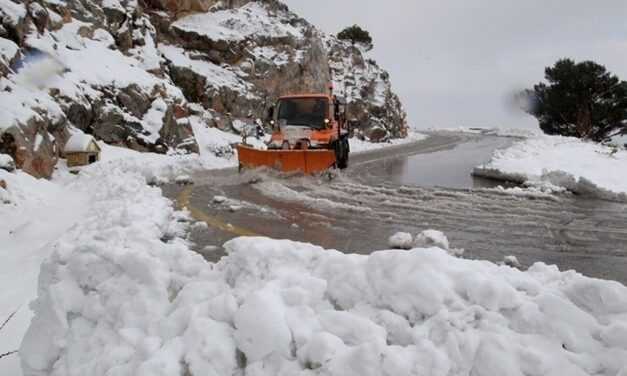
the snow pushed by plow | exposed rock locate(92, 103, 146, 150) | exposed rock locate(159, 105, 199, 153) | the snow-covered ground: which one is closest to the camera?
the snow pushed by plow

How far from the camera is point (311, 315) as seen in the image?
275 cm

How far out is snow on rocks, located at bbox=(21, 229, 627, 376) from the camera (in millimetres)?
2275

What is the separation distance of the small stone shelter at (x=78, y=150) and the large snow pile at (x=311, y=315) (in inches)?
424

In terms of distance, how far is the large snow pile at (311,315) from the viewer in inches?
89.5

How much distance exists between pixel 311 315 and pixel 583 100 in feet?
144

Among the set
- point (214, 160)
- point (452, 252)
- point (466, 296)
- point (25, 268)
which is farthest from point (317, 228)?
point (214, 160)

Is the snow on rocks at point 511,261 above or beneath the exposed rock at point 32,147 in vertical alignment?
beneath

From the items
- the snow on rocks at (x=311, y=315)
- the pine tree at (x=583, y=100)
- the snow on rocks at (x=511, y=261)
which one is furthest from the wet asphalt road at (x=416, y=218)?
the pine tree at (x=583, y=100)

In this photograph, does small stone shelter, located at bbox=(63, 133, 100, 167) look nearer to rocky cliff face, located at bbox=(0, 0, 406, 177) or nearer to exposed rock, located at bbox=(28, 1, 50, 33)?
rocky cliff face, located at bbox=(0, 0, 406, 177)

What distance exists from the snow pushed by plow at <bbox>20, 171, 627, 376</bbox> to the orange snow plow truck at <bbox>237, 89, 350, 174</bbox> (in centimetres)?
889

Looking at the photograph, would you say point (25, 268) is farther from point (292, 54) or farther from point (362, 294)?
point (292, 54)

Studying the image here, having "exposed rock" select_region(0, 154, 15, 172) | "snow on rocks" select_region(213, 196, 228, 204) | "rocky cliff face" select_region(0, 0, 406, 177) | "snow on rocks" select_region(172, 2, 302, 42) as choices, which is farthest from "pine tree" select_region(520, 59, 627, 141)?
"exposed rock" select_region(0, 154, 15, 172)

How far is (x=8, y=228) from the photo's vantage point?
6.80m

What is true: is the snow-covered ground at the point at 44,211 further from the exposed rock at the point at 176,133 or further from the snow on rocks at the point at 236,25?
the snow on rocks at the point at 236,25
